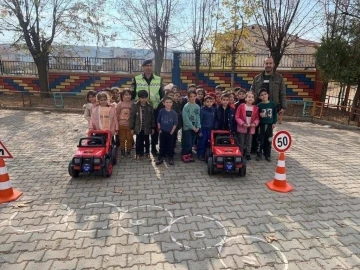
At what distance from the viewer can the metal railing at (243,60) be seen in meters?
14.9

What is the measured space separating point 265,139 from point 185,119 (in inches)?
72.6

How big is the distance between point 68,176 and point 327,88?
14.3 metres

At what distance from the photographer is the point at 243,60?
49.4ft

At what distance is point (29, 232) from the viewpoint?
3.15 metres

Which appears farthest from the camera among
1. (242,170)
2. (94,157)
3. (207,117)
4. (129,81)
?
(129,81)

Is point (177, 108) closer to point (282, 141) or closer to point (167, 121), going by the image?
point (167, 121)

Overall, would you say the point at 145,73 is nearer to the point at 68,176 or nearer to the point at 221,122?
the point at 221,122

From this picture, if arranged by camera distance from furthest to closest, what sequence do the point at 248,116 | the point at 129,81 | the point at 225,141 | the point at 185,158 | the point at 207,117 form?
the point at 129,81, the point at 185,158, the point at 207,117, the point at 248,116, the point at 225,141

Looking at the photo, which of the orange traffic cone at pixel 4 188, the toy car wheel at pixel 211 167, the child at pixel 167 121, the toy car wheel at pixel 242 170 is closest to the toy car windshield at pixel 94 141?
the child at pixel 167 121

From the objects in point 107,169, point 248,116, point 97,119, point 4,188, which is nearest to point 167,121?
point 97,119

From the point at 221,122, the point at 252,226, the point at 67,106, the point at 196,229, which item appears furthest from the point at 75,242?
the point at 67,106

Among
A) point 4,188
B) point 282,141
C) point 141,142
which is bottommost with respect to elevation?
point 4,188

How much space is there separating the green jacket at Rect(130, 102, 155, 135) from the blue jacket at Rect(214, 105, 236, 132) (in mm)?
1380

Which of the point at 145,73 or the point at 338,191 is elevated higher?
the point at 145,73
